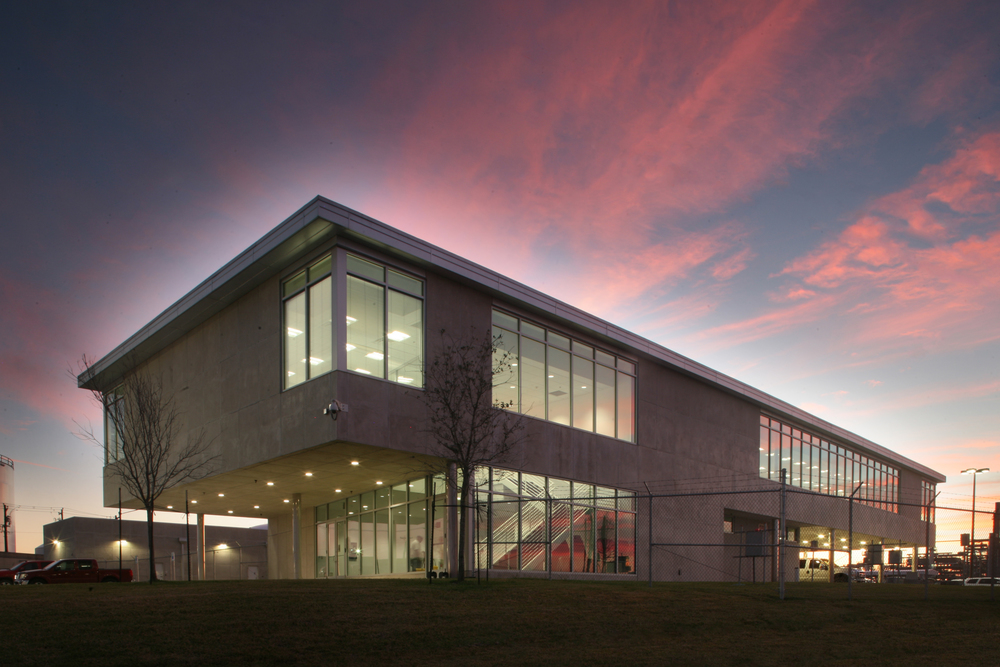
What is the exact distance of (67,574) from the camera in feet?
99.2

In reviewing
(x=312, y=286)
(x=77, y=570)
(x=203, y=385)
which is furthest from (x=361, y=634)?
(x=77, y=570)

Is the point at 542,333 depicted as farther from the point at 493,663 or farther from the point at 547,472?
the point at 493,663

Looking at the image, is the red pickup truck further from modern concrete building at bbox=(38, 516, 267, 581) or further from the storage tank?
the storage tank

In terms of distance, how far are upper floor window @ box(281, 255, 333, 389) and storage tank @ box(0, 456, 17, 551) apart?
65.8 m

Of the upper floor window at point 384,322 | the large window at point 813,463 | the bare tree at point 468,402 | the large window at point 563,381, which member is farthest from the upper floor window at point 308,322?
the large window at point 813,463

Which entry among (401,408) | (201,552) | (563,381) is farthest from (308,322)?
(201,552)

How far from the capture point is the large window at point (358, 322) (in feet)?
72.2

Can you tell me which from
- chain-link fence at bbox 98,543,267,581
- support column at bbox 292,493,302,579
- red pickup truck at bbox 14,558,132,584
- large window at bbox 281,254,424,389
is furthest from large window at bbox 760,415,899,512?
chain-link fence at bbox 98,543,267,581

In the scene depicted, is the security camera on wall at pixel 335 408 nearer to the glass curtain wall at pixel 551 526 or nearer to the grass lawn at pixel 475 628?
the glass curtain wall at pixel 551 526

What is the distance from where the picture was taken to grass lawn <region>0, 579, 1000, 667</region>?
34.4 ft

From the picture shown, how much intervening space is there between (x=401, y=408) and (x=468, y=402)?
1960mm

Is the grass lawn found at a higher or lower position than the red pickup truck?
higher

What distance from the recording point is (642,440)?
3219 centimetres

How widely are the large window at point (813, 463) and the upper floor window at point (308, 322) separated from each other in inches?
962
